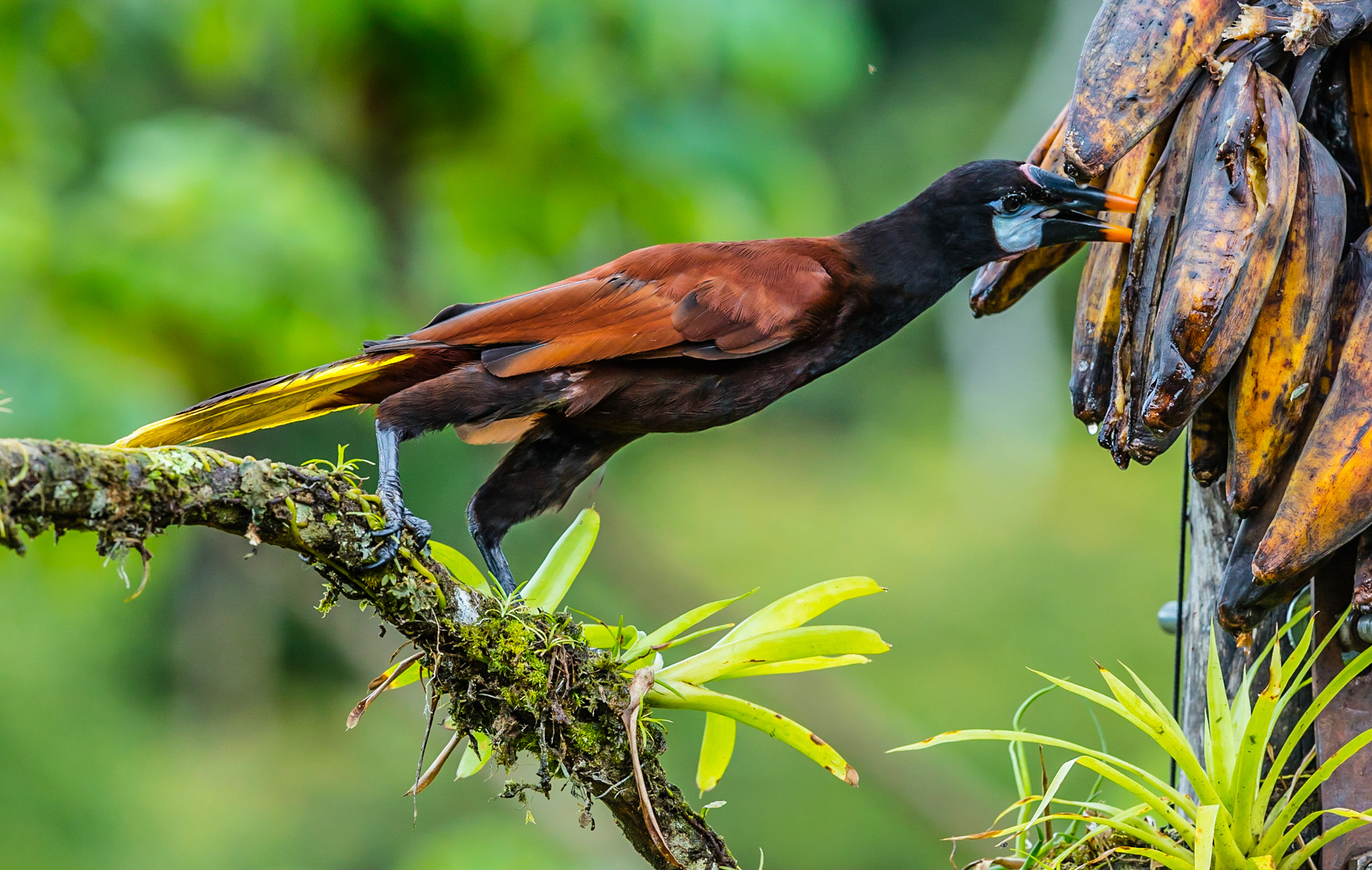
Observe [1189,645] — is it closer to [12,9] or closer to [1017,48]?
[12,9]

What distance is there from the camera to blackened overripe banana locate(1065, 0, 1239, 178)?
1.16 metres

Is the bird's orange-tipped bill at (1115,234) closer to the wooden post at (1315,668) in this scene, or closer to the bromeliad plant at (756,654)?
the wooden post at (1315,668)

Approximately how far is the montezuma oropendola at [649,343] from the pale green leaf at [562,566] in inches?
8.7

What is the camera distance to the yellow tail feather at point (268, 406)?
150 cm

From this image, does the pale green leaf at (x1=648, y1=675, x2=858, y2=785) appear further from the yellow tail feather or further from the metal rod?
the yellow tail feather

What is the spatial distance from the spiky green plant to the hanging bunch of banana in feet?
1.19

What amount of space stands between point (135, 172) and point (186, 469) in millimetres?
3720

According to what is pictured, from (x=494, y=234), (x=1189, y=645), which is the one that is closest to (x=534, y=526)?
(x=494, y=234)

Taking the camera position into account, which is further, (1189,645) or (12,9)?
(12,9)

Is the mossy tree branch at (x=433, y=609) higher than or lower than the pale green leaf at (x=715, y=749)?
higher

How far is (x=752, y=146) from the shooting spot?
5.23 meters

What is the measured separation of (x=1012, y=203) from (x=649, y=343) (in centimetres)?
57

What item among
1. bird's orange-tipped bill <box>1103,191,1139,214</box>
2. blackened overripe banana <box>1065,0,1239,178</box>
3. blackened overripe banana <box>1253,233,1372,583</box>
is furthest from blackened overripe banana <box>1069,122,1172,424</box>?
blackened overripe banana <box>1253,233,1372,583</box>

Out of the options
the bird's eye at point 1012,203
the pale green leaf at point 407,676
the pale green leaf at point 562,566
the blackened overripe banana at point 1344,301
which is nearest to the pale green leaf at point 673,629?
the pale green leaf at point 562,566
